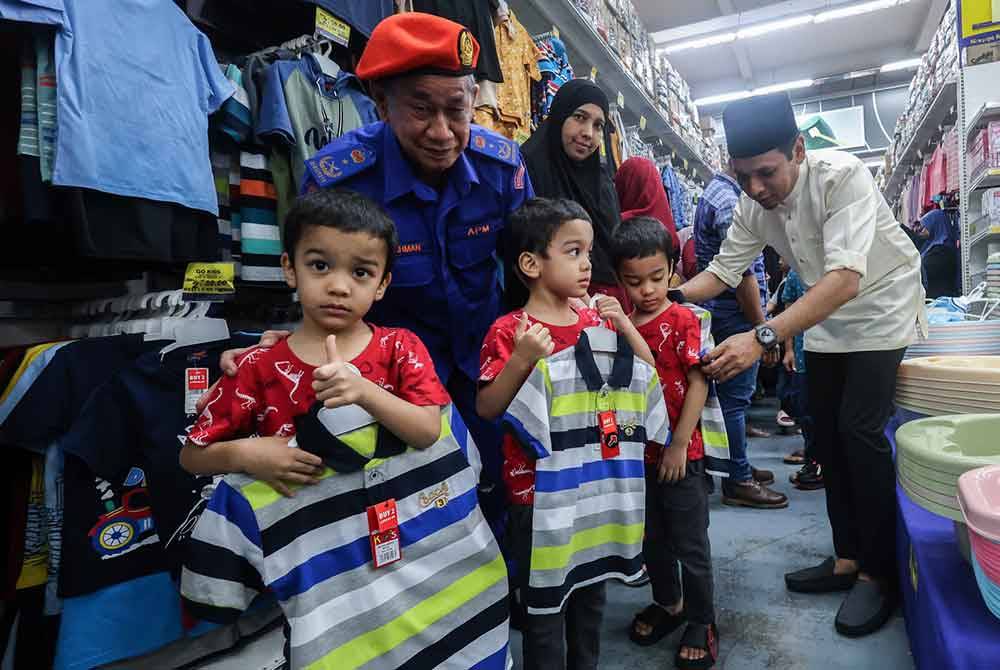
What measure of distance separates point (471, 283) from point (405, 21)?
657mm

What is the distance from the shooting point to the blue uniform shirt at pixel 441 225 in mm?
1432

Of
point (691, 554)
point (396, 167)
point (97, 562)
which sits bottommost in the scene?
point (691, 554)

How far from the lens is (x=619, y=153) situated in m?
3.81

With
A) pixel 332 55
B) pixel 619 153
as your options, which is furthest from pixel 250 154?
pixel 619 153

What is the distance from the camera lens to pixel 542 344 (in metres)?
1.15

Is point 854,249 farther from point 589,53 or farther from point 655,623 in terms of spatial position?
point 589,53

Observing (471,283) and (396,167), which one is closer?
(396,167)

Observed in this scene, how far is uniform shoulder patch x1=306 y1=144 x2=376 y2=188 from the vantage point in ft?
4.60

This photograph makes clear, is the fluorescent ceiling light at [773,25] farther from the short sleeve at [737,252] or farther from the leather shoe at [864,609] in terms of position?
the leather shoe at [864,609]

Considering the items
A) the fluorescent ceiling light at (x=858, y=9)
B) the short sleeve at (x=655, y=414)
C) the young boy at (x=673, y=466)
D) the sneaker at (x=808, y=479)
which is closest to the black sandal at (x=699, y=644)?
the young boy at (x=673, y=466)

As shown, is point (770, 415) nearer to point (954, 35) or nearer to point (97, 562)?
point (954, 35)

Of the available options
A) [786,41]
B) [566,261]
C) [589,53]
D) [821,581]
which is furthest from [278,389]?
[786,41]

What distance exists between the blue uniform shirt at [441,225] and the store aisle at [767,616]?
99 centimetres

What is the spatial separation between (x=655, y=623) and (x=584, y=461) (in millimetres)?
806
